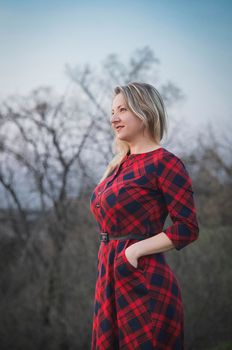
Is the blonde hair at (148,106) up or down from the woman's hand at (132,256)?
up

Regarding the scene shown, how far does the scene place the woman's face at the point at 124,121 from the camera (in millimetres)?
1975

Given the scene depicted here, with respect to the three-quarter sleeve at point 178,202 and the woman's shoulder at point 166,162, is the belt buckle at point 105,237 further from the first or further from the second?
the woman's shoulder at point 166,162

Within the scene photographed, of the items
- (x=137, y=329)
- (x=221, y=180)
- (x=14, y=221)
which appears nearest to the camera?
(x=137, y=329)

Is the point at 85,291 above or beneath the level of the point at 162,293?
beneath

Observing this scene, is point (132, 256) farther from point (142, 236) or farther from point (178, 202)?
point (178, 202)

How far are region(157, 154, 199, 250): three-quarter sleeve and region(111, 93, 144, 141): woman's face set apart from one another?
0.92 ft

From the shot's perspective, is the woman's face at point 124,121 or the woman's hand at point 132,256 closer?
the woman's hand at point 132,256

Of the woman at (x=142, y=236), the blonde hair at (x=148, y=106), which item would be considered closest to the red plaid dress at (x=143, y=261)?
the woman at (x=142, y=236)

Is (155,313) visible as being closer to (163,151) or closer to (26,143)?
(163,151)

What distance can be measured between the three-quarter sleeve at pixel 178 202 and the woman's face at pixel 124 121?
28cm

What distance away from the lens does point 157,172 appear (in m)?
1.83

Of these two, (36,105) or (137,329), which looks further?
(36,105)

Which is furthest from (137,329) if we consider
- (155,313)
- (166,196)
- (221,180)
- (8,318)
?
(221,180)

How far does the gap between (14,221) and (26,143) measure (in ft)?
4.50
